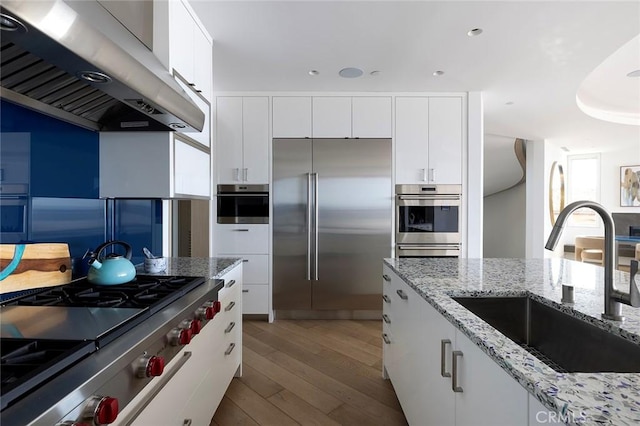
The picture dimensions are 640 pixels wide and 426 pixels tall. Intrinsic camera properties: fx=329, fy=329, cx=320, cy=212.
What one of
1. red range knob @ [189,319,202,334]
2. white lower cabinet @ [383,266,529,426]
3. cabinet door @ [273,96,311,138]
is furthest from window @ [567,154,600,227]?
red range knob @ [189,319,202,334]

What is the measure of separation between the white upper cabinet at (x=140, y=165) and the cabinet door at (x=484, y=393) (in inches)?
59.6

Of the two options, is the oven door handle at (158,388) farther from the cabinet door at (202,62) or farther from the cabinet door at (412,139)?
the cabinet door at (412,139)

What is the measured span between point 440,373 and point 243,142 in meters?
3.00

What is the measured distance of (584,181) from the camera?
8.33 metres

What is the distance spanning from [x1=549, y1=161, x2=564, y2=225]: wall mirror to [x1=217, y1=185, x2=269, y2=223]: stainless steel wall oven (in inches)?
262

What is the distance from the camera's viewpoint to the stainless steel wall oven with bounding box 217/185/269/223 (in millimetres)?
3537

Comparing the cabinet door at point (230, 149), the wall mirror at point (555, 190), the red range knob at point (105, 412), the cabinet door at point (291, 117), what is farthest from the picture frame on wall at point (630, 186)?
the red range knob at point (105, 412)

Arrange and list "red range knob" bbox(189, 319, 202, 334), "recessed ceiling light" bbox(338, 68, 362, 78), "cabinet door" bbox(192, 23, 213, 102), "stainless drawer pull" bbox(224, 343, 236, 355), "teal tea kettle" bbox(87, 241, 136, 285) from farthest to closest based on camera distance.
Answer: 1. "recessed ceiling light" bbox(338, 68, 362, 78)
2. "cabinet door" bbox(192, 23, 213, 102)
3. "stainless drawer pull" bbox(224, 343, 236, 355)
4. "teal tea kettle" bbox(87, 241, 136, 285)
5. "red range knob" bbox(189, 319, 202, 334)

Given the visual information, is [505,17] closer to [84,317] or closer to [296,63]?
[296,63]

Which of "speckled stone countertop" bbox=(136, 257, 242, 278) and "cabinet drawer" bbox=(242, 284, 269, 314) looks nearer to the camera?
"speckled stone countertop" bbox=(136, 257, 242, 278)

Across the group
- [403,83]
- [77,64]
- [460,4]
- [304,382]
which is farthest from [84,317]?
[403,83]

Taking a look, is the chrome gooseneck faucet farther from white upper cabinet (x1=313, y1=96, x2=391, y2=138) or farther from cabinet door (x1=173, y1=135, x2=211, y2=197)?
white upper cabinet (x1=313, y1=96, x2=391, y2=138)

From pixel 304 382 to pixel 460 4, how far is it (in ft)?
8.75

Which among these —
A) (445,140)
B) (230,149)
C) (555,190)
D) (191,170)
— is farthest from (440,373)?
(555,190)
